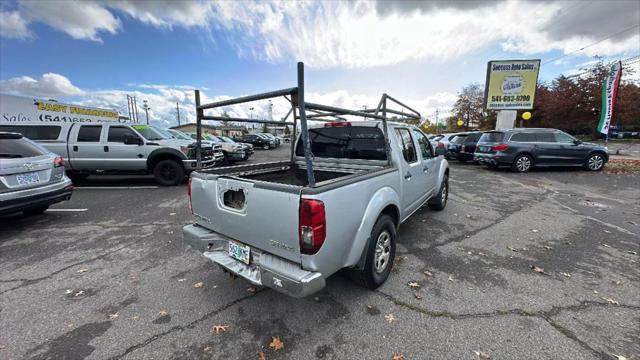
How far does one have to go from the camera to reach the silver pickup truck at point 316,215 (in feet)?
6.84

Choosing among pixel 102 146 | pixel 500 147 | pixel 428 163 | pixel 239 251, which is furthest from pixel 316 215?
pixel 500 147

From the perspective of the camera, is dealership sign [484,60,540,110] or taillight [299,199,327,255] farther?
dealership sign [484,60,540,110]

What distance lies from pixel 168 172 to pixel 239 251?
6.86m

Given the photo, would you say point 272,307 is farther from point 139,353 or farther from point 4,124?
point 4,124

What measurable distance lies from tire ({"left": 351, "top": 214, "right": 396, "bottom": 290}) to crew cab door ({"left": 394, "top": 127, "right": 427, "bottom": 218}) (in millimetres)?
646

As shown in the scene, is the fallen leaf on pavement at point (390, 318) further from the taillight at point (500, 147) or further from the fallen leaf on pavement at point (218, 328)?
the taillight at point (500, 147)

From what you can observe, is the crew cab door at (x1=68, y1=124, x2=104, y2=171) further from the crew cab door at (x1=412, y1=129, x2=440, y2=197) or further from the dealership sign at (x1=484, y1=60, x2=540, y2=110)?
the dealership sign at (x1=484, y1=60, x2=540, y2=110)

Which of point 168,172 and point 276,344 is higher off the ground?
point 168,172

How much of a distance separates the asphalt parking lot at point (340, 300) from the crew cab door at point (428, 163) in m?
0.73

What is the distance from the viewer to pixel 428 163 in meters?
4.47

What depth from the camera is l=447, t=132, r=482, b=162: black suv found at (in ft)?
43.6

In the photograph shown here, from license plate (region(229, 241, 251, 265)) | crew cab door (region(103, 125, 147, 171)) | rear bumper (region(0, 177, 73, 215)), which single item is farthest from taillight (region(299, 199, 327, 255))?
crew cab door (region(103, 125, 147, 171))

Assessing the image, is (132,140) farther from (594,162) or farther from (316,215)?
(594,162)

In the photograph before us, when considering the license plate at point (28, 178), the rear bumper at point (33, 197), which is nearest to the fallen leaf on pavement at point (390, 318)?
the rear bumper at point (33, 197)
